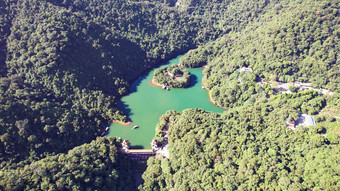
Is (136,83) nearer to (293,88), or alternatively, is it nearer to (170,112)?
(170,112)

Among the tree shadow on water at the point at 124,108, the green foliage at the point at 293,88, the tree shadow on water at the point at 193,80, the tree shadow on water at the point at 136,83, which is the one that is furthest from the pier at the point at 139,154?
the green foliage at the point at 293,88

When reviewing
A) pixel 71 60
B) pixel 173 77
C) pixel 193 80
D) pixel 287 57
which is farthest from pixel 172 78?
pixel 287 57

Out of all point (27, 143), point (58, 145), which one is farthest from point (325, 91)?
point (27, 143)

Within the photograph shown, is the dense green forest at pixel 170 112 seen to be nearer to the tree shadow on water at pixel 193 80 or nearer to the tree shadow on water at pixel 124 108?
the tree shadow on water at pixel 124 108

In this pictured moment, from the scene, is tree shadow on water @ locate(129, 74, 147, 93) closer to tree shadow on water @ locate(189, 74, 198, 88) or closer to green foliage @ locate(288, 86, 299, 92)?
tree shadow on water @ locate(189, 74, 198, 88)

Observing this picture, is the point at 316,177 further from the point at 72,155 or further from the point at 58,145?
the point at 58,145
